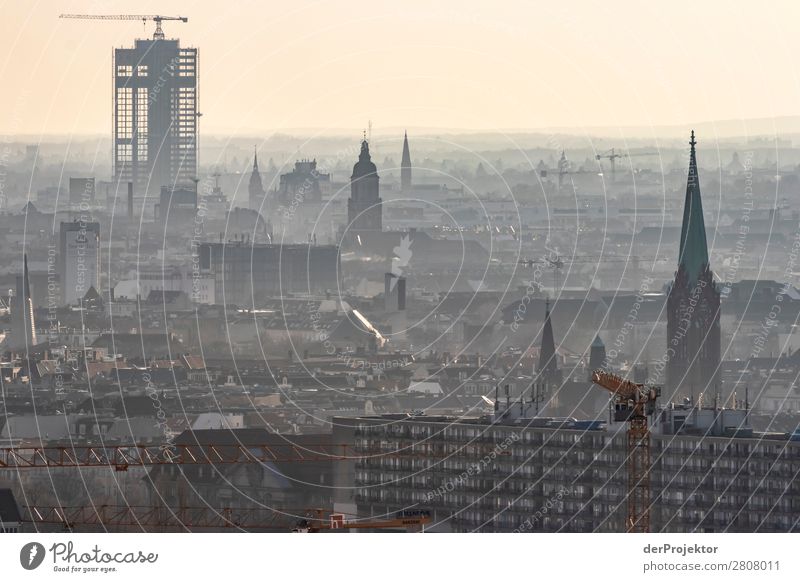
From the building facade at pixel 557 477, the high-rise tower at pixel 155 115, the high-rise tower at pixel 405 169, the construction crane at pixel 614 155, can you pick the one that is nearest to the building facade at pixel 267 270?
the high-rise tower at pixel 155 115

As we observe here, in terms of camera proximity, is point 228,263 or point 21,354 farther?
point 228,263

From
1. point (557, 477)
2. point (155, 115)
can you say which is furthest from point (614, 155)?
point (557, 477)

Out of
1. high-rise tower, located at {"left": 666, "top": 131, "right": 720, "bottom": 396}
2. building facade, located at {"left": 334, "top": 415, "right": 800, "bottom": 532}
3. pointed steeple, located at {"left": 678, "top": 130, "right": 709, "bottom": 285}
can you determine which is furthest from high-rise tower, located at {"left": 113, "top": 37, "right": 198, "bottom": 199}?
building facade, located at {"left": 334, "top": 415, "right": 800, "bottom": 532}

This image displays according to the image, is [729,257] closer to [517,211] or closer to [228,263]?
[517,211]

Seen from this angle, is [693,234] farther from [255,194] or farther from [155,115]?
[255,194]

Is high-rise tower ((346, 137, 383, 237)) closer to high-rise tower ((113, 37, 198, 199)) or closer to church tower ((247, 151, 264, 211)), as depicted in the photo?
church tower ((247, 151, 264, 211))
